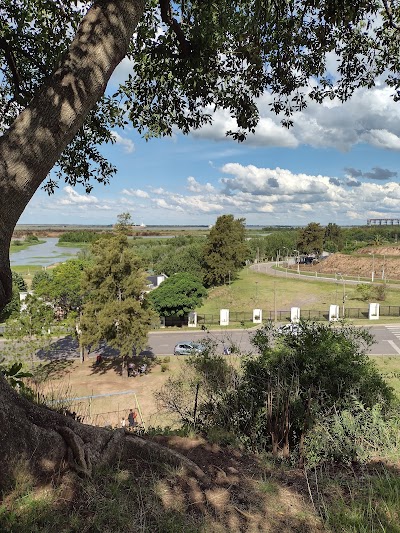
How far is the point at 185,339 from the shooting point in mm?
28172

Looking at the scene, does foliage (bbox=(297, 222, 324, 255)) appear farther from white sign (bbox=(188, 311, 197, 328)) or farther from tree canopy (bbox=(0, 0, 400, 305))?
tree canopy (bbox=(0, 0, 400, 305))

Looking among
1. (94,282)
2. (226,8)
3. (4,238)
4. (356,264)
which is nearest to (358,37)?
(226,8)

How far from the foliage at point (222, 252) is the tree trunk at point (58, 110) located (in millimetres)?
47537

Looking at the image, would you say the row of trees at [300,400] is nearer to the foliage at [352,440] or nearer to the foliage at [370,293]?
the foliage at [352,440]

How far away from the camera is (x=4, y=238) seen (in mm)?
2488

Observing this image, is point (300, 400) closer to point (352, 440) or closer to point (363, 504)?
point (352, 440)

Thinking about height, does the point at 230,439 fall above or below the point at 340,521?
below

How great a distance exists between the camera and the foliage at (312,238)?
68812mm

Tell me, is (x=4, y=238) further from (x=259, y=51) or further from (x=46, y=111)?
(x=259, y=51)

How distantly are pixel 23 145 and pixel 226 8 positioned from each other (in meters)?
4.13

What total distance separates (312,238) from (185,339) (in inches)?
1916

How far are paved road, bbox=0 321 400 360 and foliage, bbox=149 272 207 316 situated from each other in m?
2.45

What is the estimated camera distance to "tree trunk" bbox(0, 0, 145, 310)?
2498 mm

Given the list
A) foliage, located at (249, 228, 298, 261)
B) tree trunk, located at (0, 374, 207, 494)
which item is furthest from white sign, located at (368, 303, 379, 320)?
foliage, located at (249, 228, 298, 261)
